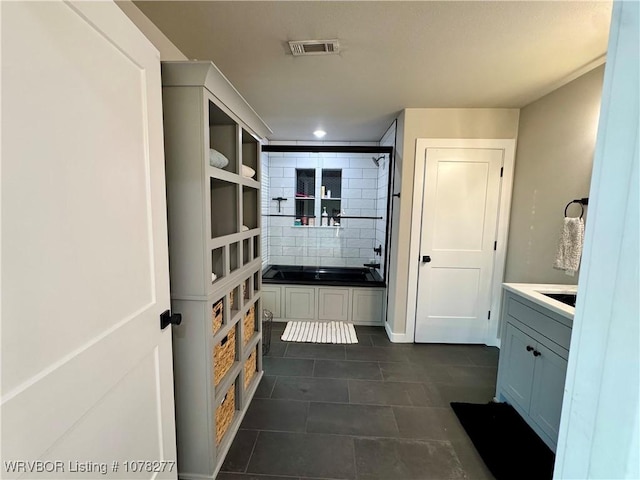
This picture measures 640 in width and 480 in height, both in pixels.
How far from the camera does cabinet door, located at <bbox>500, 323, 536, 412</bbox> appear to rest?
1.79 meters

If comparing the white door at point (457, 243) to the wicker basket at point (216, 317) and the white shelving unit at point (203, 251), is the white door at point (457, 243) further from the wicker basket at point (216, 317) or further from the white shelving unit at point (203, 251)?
the wicker basket at point (216, 317)

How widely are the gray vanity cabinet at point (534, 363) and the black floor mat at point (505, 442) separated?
0.08 m

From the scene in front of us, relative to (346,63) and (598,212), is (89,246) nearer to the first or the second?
(598,212)

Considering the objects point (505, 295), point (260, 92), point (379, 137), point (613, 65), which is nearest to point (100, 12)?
point (613, 65)

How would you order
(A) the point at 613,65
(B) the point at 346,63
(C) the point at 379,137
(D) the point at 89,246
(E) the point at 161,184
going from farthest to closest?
(C) the point at 379,137 → (B) the point at 346,63 → (E) the point at 161,184 → (D) the point at 89,246 → (A) the point at 613,65

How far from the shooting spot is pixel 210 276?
4.48 ft

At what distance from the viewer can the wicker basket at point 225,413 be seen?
1607 millimetres

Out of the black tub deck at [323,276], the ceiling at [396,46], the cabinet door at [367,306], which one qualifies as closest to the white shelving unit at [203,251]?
the ceiling at [396,46]

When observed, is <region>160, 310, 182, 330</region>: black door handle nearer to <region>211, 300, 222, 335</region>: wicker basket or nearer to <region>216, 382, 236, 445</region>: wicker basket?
<region>211, 300, 222, 335</region>: wicker basket

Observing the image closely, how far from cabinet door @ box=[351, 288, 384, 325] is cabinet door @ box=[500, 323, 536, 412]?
5.14ft

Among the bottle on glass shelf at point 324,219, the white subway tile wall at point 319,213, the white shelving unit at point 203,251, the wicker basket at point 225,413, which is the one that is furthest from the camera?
the bottle on glass shelf at point 324,219

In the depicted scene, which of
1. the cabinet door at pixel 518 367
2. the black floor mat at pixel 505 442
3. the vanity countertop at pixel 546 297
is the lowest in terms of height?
the black floor mat at pixel 505 442

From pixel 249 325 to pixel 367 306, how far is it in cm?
181

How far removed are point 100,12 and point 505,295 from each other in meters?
2.59
